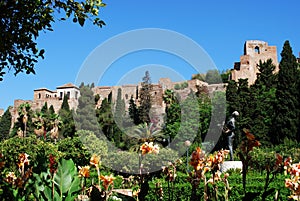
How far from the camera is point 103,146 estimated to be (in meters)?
22.0

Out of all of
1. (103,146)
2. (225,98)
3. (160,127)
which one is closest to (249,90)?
(225,98)

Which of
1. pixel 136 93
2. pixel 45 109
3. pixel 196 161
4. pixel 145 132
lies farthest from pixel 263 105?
pixel 196 161

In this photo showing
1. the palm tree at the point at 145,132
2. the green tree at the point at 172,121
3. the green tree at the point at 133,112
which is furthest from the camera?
the green tree at the point at 133,112

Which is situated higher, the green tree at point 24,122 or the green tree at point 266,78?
the green tree at point 266,78

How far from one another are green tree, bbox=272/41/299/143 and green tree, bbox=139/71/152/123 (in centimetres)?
1264

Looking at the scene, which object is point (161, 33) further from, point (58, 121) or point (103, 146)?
point (58, 121)

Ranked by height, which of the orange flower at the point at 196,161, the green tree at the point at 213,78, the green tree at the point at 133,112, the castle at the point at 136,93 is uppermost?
the green tree at the point at 213,78

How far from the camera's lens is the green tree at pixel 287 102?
23172mm

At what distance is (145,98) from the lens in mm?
39625

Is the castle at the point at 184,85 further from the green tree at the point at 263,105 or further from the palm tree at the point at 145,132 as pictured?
the palm tree at the point at 145,132

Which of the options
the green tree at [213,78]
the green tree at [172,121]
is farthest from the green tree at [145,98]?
the green tree at [213,78]

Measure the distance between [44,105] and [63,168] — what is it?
42.6 meters

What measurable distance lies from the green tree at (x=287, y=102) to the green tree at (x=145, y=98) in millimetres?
12642

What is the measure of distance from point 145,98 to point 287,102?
712 inches
